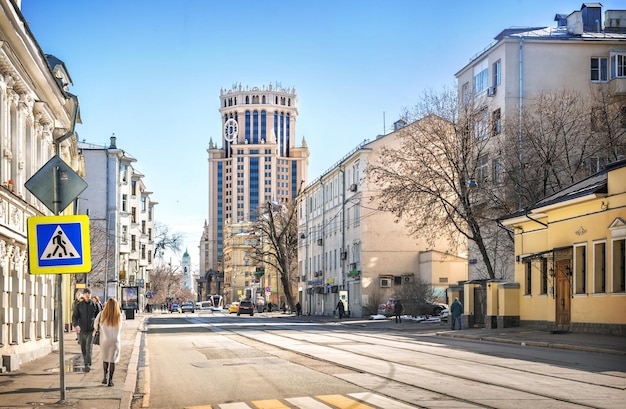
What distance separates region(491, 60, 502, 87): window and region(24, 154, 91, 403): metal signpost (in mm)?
44837

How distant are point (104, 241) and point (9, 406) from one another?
6392 cm

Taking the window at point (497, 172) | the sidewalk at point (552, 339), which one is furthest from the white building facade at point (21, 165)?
the window at point (497, 172)

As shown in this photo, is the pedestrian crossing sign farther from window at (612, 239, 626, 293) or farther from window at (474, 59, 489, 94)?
window at (474, 59, 489, 94)

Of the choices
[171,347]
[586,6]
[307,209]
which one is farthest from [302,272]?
[171,347]

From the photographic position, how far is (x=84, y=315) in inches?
777

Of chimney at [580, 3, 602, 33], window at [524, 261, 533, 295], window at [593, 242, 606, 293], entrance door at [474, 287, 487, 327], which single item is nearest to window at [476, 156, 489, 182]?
entrance door at [474, 287, 487, 327]

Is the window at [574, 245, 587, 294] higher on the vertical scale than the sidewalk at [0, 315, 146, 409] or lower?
higher

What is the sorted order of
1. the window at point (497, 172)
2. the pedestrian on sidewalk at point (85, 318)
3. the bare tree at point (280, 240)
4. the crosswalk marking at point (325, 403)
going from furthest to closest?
the bare tree at point (280, 240) < the window at point (497, 172) < the pedestrian on sidewalk at point (85, 318) < the crosswalk marking at point (325, 403)

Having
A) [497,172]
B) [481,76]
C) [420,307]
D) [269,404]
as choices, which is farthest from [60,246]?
[420,307]

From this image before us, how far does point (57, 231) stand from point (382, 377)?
684 centimetres

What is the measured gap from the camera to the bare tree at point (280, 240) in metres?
85.6

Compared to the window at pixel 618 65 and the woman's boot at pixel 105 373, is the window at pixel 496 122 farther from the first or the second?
the woman's boot at pixel 105 373

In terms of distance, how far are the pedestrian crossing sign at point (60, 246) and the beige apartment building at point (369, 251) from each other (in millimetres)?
50703

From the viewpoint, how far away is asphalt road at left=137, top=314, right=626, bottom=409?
1282 centimetres
